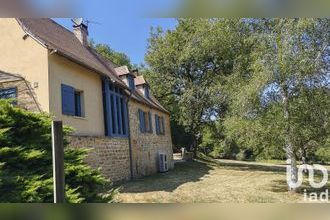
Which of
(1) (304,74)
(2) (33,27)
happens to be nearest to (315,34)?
(1) (304,74)

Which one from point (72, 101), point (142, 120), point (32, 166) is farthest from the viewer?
point (142, 120)

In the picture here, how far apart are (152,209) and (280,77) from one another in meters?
7.38

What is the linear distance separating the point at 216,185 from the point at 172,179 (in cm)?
114

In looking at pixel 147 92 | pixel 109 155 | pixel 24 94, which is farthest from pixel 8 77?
pixel 147 92

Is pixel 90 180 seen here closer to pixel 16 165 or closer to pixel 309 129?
pixel 16 165

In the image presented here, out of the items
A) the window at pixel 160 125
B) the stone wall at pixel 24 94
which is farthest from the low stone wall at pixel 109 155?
the window at pixel 160 125

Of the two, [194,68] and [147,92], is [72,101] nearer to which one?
[147,92]

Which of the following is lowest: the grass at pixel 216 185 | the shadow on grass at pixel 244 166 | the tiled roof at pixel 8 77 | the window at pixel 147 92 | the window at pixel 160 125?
the grass at pixel 216 185

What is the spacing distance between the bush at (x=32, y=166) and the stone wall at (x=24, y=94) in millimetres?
3283

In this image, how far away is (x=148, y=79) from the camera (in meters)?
10.3

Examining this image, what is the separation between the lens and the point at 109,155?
386 inches

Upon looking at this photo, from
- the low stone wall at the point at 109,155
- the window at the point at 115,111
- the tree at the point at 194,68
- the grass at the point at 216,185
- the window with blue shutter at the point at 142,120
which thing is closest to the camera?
the grass at the point at 216,185

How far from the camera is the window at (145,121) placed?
10.9 m

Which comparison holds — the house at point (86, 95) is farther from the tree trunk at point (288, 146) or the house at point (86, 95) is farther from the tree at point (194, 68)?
the tree trunk at point (288, 146)
